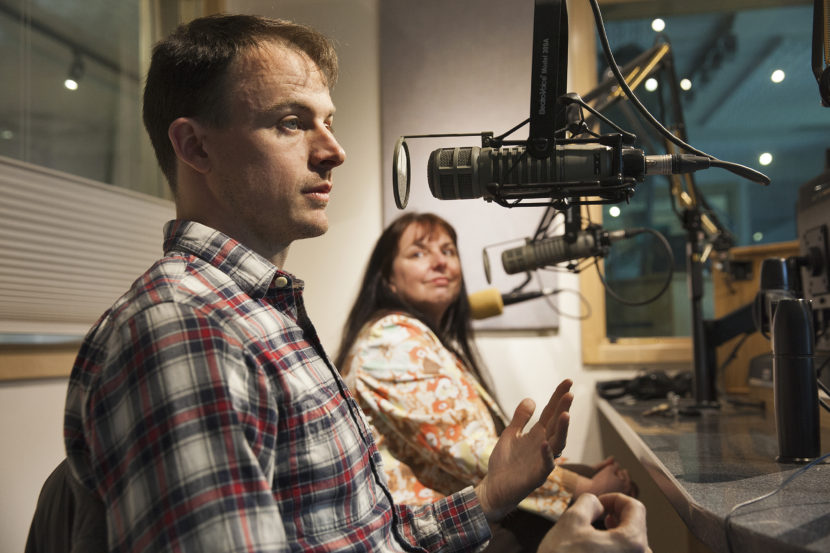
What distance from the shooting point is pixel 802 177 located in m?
2.69

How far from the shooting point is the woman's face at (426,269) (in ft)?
6.70

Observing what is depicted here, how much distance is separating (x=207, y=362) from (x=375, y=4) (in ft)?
7.56

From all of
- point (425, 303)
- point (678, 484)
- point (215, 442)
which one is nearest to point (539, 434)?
point (678, 484)

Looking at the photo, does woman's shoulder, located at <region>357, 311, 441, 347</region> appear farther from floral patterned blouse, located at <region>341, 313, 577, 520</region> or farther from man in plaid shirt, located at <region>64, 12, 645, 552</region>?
man in plaid shirt, located at <region>64, 12, 645, 552</region>

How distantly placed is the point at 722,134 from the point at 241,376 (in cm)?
255

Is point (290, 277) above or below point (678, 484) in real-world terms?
above

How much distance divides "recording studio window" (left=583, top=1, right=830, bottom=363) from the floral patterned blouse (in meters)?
1.16

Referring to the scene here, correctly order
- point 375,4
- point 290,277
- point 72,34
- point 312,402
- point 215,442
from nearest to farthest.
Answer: point 215,442 < point 312,402 < point 290,277 < point 72,34 < point 375,4

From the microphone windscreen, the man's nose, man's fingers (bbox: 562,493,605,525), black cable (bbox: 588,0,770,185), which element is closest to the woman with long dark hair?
the microphone windscreen

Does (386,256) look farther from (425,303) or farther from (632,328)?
(632,328)

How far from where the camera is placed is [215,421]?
65 centimetres

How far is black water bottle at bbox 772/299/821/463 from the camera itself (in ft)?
3.41

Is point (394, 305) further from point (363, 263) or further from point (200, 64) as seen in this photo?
point (200, 64)

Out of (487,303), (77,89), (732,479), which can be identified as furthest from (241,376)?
(487,303)
